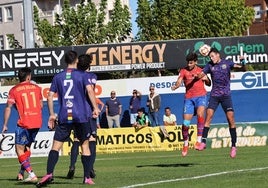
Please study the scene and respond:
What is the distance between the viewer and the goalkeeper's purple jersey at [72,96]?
12.5 meters

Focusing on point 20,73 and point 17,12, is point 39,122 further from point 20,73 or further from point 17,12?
point 17,12

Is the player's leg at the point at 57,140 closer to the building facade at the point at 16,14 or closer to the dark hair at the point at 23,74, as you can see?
the dark hair at the point at 23,74

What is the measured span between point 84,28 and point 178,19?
8411 mm

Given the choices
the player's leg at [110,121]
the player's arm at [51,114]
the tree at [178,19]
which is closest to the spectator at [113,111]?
the player's leg at [110,121]

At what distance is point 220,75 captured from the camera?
16.2 m

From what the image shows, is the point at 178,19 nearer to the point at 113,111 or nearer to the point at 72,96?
the point at 113,111

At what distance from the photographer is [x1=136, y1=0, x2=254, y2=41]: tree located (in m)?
58.8

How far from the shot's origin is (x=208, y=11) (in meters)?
61.1

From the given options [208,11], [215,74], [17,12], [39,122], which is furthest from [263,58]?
[17,12]

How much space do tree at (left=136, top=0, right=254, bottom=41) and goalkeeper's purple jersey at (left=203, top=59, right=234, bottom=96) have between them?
42.1 m

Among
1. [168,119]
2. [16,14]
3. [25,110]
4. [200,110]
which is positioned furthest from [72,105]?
[16,14]

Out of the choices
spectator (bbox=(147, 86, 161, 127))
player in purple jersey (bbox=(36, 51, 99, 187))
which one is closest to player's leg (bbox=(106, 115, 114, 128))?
spectator (bbox=(147, 86, 161, 127))

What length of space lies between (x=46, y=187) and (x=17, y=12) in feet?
254

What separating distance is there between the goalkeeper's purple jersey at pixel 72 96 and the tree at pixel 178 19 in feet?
150
